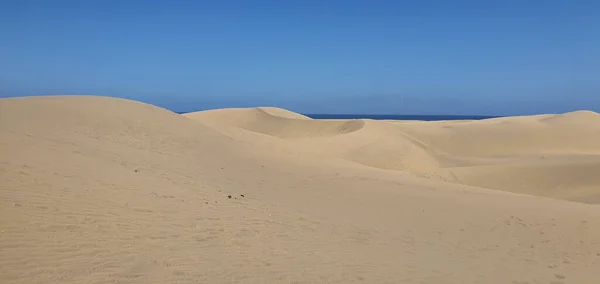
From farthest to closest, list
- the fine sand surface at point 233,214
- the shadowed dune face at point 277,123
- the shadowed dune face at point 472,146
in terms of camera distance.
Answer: the shadowed dune face at point 277,123
the shadowed dune face at point 472,146
the fine sand surface at point 233,214

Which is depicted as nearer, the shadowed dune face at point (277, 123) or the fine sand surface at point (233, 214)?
the fine sand surface at point (233, 214)

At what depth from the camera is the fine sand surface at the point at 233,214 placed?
604 centimetres

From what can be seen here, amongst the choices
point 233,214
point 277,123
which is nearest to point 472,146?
point 277,123

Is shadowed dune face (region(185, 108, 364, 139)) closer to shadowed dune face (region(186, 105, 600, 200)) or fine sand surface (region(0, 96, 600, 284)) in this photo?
shadowed dune face (region(186, 105, 600, 200))

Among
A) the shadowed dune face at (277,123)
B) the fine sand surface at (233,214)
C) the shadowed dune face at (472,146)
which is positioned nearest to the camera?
the fine sand surface at (233,214)

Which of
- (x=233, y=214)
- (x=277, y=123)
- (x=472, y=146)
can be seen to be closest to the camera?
(x=233, y=214)

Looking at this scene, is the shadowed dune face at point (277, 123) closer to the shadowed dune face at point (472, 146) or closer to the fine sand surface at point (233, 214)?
the shadowed dune face at point (472, 146)

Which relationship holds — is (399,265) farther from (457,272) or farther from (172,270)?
(172,270)

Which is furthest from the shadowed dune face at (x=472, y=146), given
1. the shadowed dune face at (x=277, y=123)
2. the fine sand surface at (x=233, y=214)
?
the fine sand surface at (x=233, y=214)

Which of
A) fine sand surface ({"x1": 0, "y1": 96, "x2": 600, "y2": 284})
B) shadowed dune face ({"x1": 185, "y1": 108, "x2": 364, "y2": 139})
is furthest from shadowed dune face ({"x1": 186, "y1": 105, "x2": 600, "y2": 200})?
fine sand surface ({"x1": 0, "y1": 96, "x2": 600, "y2": 284})

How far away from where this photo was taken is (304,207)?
10.6 metres

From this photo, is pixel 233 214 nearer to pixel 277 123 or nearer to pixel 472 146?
pixel 472 146

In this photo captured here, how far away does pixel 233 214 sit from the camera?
8883mm

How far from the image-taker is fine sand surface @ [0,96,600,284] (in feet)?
19.8
